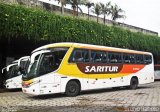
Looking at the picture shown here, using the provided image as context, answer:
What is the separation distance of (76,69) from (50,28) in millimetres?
7491

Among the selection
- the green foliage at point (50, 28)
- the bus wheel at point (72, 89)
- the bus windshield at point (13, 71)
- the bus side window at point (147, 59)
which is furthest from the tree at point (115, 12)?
the bus wheel at point (72, 89)

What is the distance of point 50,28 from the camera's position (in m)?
26.8

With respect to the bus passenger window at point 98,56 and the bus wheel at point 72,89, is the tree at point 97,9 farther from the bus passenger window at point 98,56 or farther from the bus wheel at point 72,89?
the bus wheel at point 72,89

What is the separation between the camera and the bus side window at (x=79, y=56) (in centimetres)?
1990

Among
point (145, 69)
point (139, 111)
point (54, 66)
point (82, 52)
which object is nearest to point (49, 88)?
point (54, 66)

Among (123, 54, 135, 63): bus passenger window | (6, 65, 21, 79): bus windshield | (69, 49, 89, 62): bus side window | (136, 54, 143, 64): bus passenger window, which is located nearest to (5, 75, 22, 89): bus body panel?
(6, 65, 21, 79): bus windshield

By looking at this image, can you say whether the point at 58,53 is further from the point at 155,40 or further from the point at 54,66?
the point at 155,40

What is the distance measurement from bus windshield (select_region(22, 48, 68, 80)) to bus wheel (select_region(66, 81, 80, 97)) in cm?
134

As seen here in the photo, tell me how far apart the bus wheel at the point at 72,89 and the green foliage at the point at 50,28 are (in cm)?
699

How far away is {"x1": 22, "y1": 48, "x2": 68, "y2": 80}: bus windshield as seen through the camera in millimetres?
18237

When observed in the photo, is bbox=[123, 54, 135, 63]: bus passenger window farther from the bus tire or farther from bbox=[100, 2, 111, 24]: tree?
bbox=[100, 2, 111, 24]: tree

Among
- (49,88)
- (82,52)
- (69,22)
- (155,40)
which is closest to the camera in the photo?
(49,88)

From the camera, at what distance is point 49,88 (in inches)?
728

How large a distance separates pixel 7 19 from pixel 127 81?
9.02 meters
